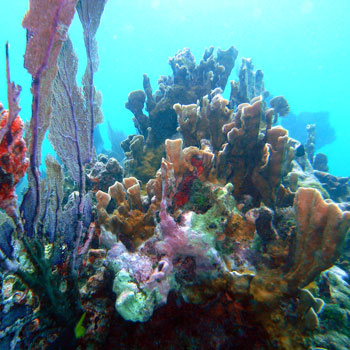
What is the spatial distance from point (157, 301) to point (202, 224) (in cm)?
75

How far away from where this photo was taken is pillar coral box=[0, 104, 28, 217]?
53.8 inches

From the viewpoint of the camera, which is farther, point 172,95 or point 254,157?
point 172,95

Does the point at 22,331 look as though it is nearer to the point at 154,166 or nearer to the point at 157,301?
the point at 157,301

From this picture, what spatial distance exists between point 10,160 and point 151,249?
141cm

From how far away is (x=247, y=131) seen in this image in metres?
2.81

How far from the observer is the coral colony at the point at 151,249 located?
5.28 ft

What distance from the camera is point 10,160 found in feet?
4.55

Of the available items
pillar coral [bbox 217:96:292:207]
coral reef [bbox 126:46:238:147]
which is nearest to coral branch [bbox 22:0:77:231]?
pillar coral [bbox 217:96:292:207]

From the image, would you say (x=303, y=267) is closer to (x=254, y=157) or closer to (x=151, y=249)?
(x=151, y=249)

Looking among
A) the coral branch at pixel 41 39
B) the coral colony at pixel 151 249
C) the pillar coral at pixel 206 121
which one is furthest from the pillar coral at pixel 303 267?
the coral branch at pixel 41 39

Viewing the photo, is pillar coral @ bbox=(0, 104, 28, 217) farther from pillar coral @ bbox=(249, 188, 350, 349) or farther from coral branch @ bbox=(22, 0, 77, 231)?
pillar coral @ bbox=(249, 188, 350, 349)

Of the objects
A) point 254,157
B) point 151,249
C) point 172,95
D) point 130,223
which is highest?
point 172,95

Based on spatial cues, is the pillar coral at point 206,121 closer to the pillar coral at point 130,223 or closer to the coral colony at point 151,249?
the coral colony at point 151,249

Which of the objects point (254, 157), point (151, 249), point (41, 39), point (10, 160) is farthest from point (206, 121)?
point (10, 160)
